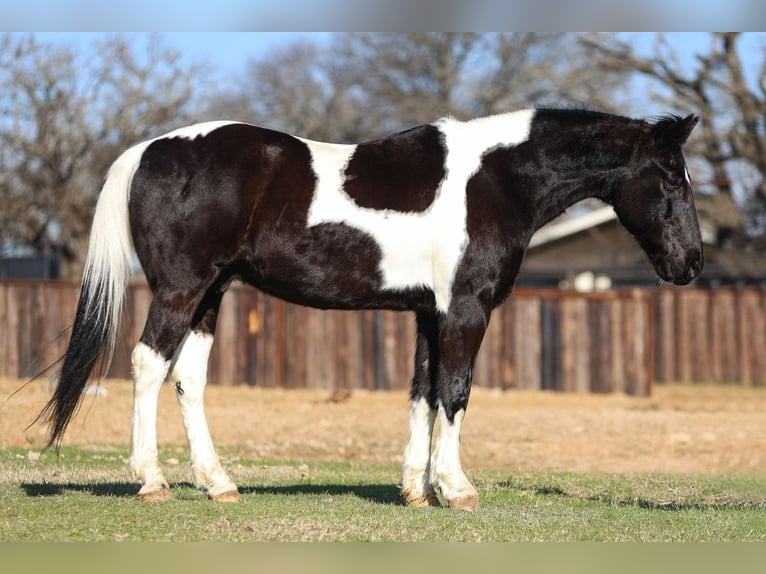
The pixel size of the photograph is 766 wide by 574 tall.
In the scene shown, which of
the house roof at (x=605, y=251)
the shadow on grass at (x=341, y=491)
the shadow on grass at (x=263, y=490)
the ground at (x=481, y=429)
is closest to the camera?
the shadow on grass at (x=263, y=490)

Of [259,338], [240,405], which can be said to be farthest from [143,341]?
[259,338]

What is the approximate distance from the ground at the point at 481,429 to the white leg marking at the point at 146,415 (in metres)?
4.76

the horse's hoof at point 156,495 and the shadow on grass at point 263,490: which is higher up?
the horse's hoof at point 156,495

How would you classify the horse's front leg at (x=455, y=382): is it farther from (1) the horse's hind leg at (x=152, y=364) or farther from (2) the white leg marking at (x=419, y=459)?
(1) the horse's hind leg at (x=152, y=364)

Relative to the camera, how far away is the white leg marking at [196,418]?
7199mm

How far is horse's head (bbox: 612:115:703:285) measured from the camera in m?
7.41

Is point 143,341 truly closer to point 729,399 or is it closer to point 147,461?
point 147,461

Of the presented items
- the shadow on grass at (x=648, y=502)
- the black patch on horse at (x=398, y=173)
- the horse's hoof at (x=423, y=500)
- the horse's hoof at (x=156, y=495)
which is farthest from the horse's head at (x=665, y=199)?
the horse's hoof at (x=156, y=495)

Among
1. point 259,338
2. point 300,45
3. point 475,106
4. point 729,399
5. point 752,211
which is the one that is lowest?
point 729,399

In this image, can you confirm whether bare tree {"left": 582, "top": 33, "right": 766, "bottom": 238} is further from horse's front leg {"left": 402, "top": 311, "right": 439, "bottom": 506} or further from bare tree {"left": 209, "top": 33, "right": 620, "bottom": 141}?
horse's front leg {"left": 402, "top": 311, "right": 439, "bottom": 506}

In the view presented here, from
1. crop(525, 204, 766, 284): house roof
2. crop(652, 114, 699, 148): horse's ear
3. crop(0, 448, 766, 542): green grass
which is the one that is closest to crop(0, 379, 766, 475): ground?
crop(0, 448, 766, 542): green grass

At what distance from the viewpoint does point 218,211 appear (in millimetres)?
6930

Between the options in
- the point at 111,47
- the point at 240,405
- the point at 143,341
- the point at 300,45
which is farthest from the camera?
the point at 300,45

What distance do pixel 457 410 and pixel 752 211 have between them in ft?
81.5
